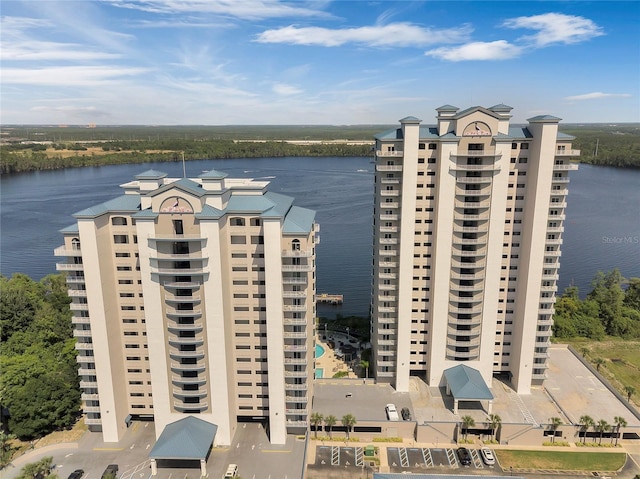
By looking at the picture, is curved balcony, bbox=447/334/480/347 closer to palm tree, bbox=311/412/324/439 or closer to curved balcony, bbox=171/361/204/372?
palm tree, bbox=311/412/324/439

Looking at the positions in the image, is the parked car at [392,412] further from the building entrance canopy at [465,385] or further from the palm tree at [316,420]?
the palm tree at [316,420]

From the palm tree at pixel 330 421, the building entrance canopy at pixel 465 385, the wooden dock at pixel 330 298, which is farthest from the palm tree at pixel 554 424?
the wooden dock at pixel 330 298

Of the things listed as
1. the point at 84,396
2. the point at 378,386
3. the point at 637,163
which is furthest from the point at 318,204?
the point at 637,163

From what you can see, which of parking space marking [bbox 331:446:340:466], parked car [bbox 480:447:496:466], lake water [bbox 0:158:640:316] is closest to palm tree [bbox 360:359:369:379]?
parking space marking [bbox 331:446:340:466]

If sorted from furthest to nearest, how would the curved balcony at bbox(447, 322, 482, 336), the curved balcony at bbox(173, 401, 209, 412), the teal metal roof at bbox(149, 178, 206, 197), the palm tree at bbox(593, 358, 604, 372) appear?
the palm tree at bbox(593, 358, 604, 372), the curved balcony at bbox(447, 322, 482, 336), the curved balcony at bbox(173, 401, 209, 412), the teal metal roof at bbox(149, 178, 206, 197)

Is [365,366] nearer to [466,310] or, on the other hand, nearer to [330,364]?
[330,364]

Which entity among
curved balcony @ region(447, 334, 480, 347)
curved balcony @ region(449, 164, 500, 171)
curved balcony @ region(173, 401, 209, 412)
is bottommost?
curved balcony @ region(173, 401, 209, 412)
